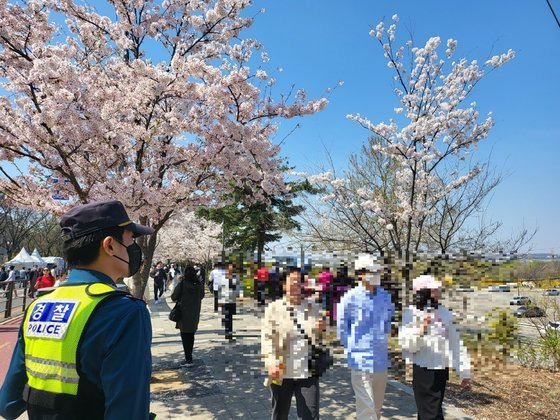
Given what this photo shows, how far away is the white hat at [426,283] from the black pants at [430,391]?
2.56 ft

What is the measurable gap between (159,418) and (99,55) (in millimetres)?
5832

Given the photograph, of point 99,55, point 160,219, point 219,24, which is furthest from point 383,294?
point 99,55

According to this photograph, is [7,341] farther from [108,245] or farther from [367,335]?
[108,245]

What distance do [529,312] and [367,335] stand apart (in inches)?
175

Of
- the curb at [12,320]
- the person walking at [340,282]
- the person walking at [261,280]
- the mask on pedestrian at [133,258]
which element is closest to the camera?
the mask on pedestrian at [133,258]

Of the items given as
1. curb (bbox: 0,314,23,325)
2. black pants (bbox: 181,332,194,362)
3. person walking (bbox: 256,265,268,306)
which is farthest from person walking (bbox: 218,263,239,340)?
curb (bbox: 0,314,23,325)

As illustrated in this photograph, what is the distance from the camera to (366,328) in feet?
13.0

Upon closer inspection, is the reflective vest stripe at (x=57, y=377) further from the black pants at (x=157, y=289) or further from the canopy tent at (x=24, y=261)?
the canopy tent at (x=24, y=261)

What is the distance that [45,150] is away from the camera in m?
5.53

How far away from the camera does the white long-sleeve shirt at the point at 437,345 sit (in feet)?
12.4

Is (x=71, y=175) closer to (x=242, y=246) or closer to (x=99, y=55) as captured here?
(x=99, y=55)

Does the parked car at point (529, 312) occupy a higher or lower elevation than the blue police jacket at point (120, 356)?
lower

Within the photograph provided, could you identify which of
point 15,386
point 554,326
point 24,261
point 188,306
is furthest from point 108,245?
point 24,261

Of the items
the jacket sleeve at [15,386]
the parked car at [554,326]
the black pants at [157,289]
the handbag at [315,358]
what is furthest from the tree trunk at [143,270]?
the black pants at [157,289]
